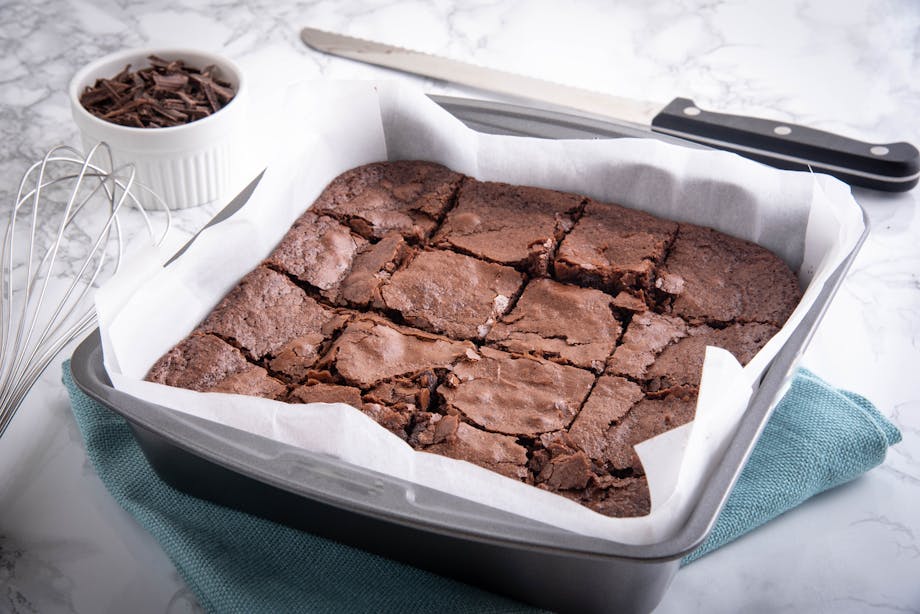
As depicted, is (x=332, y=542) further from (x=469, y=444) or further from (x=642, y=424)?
(x=642, y=424)

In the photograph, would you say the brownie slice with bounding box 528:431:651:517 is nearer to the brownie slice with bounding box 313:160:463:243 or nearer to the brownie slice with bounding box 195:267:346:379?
the brownie slice with bounding box 195:267:346:379

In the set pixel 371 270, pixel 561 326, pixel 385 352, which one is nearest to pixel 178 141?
pixel 371 270

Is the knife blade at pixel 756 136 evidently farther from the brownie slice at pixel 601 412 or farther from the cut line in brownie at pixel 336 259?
the brownie slice at pixel 601 412

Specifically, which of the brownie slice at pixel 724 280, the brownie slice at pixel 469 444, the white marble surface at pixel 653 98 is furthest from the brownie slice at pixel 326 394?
the brownie slice at pixel 724 280

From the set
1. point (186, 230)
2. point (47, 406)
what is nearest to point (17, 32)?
point (186, 230)

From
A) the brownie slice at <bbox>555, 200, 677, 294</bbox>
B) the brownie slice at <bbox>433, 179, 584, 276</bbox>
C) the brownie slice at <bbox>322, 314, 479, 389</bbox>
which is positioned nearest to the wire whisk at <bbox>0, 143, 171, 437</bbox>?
the brownie slice at <bbox>322, 314, 479, 389</bbox>

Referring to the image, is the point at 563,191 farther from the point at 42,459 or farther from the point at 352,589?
the point at 42,459
